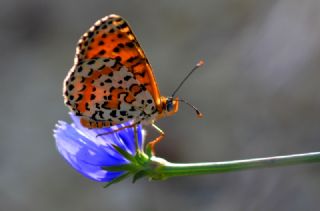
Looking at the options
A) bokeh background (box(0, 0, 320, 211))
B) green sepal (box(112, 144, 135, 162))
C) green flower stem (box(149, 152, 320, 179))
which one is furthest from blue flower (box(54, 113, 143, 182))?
bokeh background (box(0, 0, 320, 211))

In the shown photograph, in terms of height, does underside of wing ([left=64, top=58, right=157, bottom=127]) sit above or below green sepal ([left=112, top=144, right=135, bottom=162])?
above

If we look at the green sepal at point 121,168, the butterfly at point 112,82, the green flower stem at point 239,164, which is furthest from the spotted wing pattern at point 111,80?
the green flower stem at point 239,164

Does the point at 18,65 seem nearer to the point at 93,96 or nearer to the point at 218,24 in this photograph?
the point at 218,24

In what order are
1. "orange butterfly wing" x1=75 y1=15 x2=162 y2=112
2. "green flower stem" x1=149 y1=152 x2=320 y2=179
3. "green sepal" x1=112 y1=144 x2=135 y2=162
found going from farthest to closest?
1. "green sepal" x1=112 y1=144 x2=135 y2=162
2. "orange butterfly wing" x1=75 y1=15 x2=162 y2=112
3. "green flower stem" x1=149 y1=152 x2=320 y2=179

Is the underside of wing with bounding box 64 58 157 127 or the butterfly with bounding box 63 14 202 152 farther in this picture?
the underside of wing with bounding box 64 58 157 127

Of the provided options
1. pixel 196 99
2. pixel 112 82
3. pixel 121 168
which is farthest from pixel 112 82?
pixel 196 99

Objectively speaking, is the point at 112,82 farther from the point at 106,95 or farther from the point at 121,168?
the point at 121,168

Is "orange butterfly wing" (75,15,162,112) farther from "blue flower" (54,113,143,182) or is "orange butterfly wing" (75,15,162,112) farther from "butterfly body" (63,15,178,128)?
"blue flower" (54,113,143,182)
